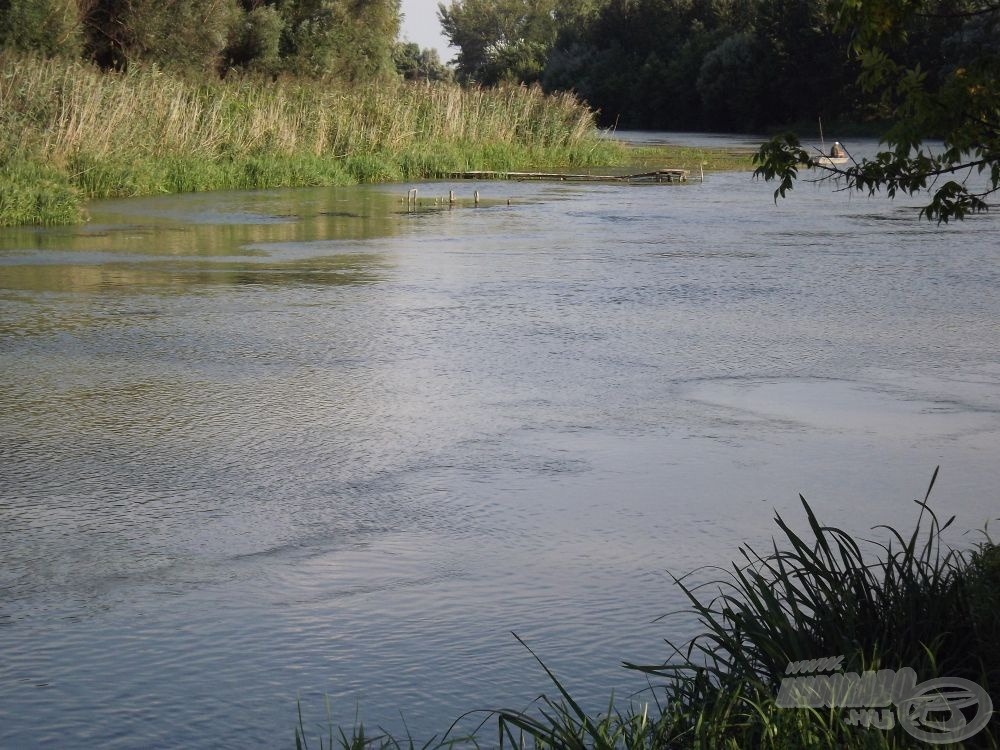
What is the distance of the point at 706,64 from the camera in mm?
75688

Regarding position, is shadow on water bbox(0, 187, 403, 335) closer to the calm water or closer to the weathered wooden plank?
the calm water

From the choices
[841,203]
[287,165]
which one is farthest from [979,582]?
[287,165]

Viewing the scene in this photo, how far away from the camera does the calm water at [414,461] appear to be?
179 inches

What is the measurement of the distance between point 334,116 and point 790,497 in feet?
87.0

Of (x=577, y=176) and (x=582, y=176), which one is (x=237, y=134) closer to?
(x=577, y=176)

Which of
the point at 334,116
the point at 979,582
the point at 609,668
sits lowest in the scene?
the point at 609,668

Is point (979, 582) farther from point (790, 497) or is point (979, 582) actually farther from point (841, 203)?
point (841, 203)

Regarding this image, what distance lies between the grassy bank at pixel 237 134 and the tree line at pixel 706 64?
63.7 feet

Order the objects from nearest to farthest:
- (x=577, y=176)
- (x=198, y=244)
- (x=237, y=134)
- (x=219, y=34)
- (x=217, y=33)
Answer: (x=198, y=244), (x=237, y=134), (x=577, y=176), (x=217, y=33), (x=219, y=34)

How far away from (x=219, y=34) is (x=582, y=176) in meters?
13.6

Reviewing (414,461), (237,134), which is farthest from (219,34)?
(414,461)

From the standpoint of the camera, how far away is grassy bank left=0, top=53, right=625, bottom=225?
2191 centimetres

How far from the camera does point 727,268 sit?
50.2ft

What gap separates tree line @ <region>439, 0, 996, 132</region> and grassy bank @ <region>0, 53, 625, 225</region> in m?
19.4
